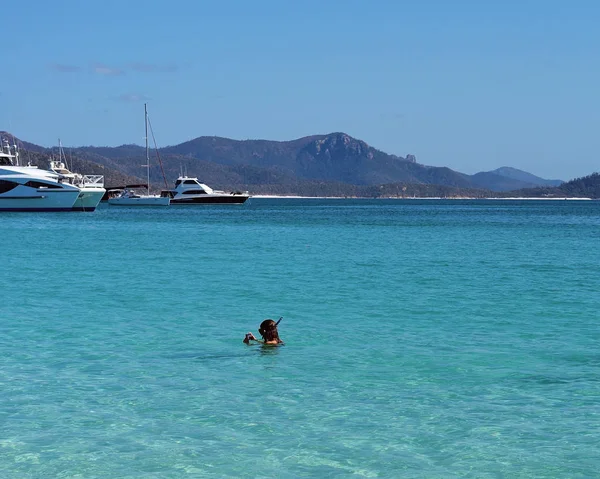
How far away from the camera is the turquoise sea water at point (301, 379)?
34.0ft

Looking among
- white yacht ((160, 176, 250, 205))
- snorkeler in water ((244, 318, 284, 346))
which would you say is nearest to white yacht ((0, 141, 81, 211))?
white yacht ((160, 176, 250, 205))

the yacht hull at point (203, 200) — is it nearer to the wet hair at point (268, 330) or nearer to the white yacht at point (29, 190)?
the white yacht at point (29, 190)

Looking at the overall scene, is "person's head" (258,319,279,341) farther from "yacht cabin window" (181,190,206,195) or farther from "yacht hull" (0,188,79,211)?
"yacht cabin window" (181,190,206,195)

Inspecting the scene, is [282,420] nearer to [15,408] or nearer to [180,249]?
[15,408]

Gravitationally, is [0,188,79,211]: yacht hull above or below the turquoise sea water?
above

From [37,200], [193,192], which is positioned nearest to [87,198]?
[37,200]

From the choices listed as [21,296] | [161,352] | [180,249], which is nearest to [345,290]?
[21,296]

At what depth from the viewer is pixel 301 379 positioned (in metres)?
14.4

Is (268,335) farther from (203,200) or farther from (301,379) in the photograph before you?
(203,200)

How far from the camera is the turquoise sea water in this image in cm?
1036

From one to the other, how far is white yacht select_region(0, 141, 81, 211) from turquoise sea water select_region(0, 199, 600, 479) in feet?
215

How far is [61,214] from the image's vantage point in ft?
356

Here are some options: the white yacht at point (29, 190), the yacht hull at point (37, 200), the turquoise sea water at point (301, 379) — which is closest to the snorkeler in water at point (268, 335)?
the turquoise sea water at point (301, 379)

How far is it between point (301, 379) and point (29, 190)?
85.9m
